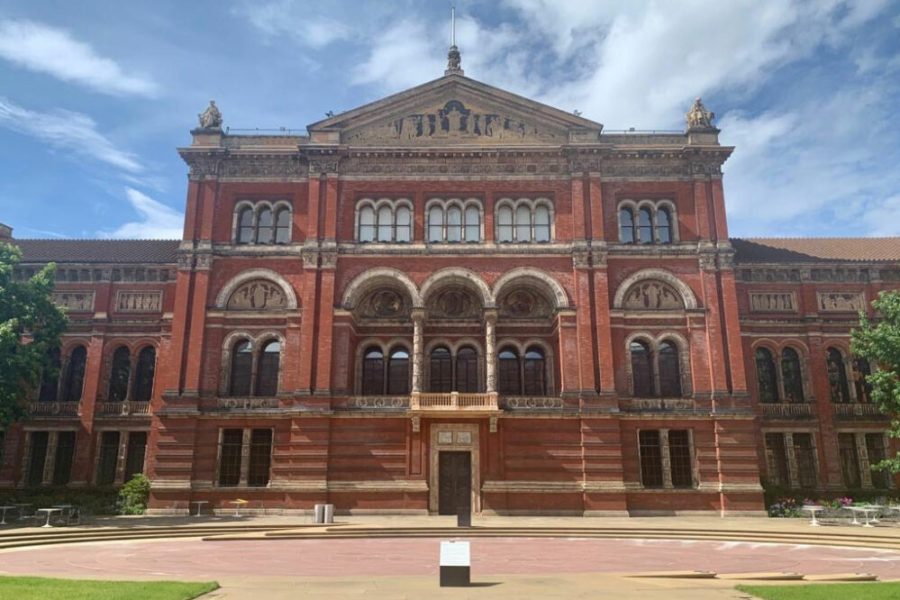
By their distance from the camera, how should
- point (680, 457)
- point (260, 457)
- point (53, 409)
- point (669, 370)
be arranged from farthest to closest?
point (53, 409), point (669, 370), point (260, 457), point (680, 457)

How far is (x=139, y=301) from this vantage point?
3812 centimetres

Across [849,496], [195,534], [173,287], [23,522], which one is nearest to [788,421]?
[849,496]

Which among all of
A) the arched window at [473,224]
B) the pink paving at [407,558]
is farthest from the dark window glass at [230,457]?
the arched window at [473,224]

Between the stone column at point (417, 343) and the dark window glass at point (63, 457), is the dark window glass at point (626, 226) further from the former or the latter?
the dark window glass at point (63, 457)

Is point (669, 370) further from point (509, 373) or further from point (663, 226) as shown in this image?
point (509, 373)

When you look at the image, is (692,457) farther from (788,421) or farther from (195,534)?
(195,534)

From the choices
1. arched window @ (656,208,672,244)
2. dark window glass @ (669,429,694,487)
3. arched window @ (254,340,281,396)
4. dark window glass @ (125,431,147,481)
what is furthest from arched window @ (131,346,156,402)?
arched window @ (656,208,672,244)

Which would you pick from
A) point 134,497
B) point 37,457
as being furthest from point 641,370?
point 37,457

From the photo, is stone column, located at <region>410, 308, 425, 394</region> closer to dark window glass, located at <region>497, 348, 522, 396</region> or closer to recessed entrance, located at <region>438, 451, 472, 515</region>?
recessed entrance, located at <region>438, 451, 472, 515</region>

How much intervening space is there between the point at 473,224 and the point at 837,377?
22291 mm

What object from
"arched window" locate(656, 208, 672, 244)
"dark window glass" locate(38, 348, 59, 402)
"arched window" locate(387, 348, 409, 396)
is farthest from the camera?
"dark window glass" locate(38, 348, 59, 402)

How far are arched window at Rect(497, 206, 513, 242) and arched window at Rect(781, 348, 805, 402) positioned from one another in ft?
55.9

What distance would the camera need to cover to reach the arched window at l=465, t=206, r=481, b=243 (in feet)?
117

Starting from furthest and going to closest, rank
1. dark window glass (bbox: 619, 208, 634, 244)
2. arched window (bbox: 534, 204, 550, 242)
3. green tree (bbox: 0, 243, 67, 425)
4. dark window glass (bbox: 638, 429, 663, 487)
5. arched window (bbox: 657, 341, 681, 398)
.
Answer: dark window glass (bbox: 619, 208, 634, 244)
arched window (bbox: 534, 204, 550, 242)
arched window (bbox: 657, 341, 681, 398)
dark window glass (bbox: 638, 429, 663, 487)
green tree (bbox: 0, 243, 67, 425)
